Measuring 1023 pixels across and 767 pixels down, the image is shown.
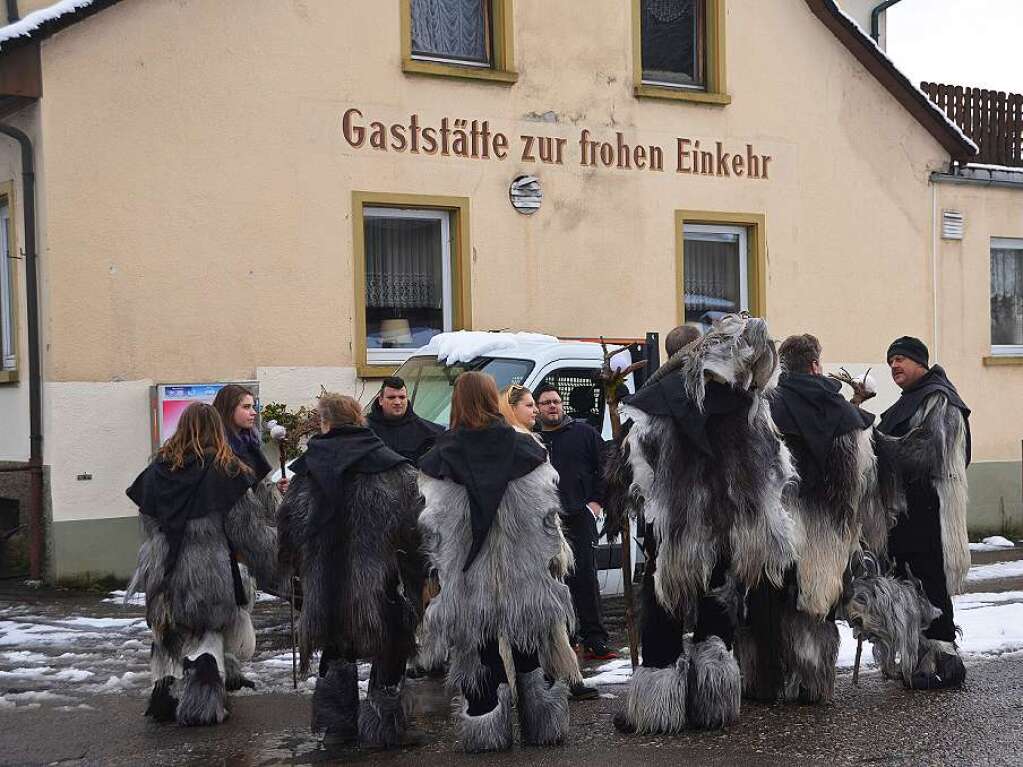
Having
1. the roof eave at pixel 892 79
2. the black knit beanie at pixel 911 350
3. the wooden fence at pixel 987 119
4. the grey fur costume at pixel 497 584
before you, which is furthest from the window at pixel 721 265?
the grey fur costume at pixel 497 584

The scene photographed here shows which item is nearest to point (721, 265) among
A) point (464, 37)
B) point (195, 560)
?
point (464, 37)

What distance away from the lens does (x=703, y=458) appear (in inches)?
281

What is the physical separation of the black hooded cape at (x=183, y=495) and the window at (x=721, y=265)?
31.3 ft

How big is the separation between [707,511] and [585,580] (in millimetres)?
2367

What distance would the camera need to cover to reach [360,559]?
715cm

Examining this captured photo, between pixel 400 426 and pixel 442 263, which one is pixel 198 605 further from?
pixel 442 263

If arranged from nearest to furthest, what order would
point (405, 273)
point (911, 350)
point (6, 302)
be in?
point (911, 350) → point (6, 302) → point (405, 273)

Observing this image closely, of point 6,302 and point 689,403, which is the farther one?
point 6,302

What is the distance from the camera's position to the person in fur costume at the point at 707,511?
7.05m

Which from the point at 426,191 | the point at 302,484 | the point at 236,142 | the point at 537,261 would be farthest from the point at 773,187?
the point at 302,484

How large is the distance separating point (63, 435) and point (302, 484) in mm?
6389

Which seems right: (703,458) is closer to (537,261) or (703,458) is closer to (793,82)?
(537,261)

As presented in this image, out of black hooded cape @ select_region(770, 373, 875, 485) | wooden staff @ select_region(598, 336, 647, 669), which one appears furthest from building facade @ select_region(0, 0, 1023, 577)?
black hooded cape @ select_region(770, 373, 875, 485)

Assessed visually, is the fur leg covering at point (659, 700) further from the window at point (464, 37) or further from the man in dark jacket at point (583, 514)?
the window at point (464, 37)
